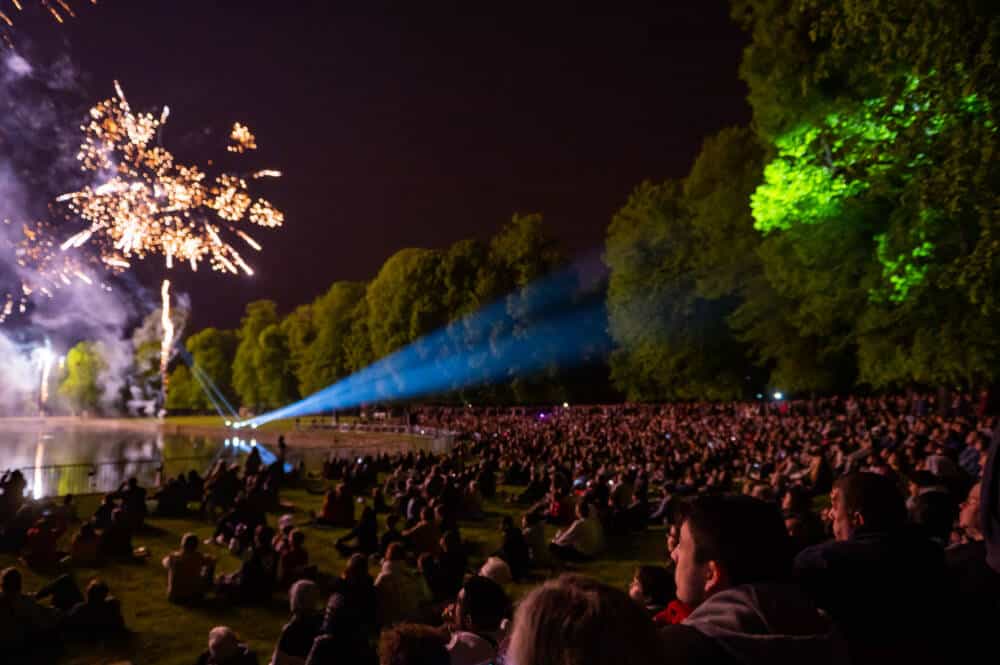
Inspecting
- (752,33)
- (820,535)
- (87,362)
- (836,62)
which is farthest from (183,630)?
(87,362)

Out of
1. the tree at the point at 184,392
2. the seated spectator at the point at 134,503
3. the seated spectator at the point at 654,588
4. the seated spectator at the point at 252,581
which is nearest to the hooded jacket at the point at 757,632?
the seated spectator at the point at 654,588

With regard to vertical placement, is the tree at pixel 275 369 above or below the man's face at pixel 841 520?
above

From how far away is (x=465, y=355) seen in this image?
174ft

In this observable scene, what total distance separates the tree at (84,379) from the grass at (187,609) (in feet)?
302

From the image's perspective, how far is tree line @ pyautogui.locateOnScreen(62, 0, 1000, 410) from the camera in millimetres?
12922

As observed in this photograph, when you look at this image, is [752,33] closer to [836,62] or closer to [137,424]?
[836,62]

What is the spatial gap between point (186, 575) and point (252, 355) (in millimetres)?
76180

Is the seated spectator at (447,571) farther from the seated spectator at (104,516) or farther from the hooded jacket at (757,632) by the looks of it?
the hooded jacket at (757,632)

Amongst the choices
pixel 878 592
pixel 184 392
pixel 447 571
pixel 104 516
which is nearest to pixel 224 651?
pixel 447 571

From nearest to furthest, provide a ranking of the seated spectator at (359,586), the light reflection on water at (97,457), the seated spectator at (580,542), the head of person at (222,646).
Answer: the head of person at (222,646) < the seated spectator at (359,586) < the seated spectator at (580,542) < the light reflection on water at (97,457)

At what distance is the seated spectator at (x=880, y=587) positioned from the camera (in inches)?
117

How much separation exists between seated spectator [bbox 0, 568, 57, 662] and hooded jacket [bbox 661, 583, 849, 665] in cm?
828

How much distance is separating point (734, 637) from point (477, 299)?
5224 centimetres

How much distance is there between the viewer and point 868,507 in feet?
11.1
